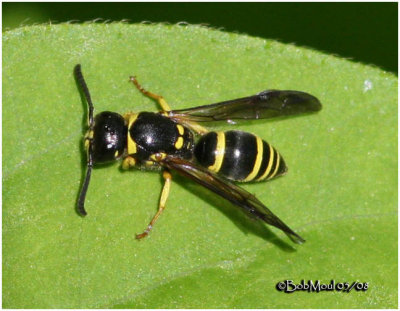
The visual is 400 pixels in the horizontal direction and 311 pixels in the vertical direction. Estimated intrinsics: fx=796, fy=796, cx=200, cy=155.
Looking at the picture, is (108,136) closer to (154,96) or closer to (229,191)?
(154,96)

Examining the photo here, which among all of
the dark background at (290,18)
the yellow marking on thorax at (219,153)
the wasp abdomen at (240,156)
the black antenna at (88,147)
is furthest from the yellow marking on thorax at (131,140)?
the dark background at (290,18)

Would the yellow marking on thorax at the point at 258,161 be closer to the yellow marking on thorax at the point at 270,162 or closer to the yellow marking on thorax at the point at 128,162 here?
the yellow marking on thorax at the point at 270,162

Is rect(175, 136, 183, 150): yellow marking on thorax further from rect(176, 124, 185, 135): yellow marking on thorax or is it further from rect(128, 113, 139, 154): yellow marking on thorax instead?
rect(128, 113, 139, 154): yellow marking on thorax

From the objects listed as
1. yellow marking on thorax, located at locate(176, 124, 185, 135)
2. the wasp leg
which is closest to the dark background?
yellow marking on thorax, located at locate(176, 124, 185, 135)

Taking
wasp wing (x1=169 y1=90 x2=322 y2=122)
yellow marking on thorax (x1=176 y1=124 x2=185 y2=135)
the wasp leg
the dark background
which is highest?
the dark background

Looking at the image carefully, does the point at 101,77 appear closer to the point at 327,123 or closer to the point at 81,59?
the point at 81,59

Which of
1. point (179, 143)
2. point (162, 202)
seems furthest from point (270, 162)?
point (162, 202)
